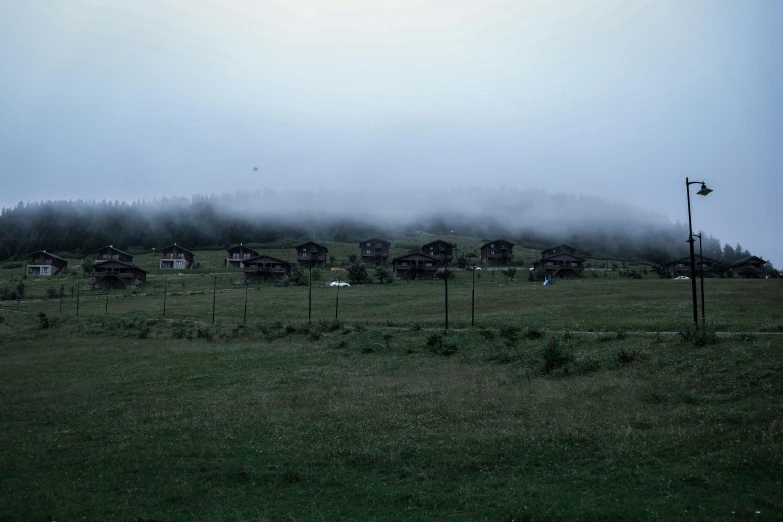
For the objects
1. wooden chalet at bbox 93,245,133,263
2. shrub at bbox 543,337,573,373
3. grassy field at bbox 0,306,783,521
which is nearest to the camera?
grassy field at bbox 0,306,783,521

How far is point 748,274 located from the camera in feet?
352

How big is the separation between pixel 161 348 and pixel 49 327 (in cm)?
2170

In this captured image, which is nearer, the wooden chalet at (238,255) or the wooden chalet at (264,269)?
the wooden chalet at (264,269)

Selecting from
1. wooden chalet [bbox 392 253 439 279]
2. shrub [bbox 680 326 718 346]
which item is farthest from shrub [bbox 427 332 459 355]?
wooden chalet [bbox 392 253 439 279]

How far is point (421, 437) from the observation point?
16078mm

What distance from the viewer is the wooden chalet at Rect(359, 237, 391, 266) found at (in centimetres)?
13638

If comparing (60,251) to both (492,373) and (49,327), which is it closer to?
(49,327)

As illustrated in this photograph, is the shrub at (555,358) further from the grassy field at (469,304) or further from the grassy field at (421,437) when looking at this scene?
the grassy field at (469,304)

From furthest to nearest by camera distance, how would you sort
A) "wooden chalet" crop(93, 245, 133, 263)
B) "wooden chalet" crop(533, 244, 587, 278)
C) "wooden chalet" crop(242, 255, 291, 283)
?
"wooden chalet" crop(93, 245, 133, 263) < "wooden chalet" crop(242, 255, 291, 283) < "wooden chalet" crop(533, 244, 587, 278)

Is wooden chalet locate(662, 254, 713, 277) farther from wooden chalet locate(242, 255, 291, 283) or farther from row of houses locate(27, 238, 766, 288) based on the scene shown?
wooden chalet locate(242, 255, 291, 283)

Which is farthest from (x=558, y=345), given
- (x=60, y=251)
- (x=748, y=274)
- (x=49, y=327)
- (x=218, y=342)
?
(x=60, y=251)

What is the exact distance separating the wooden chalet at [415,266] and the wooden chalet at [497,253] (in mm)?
24709

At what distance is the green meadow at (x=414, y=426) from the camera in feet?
36.7

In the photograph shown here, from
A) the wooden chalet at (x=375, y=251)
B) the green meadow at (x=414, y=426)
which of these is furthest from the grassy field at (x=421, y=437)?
the wooden chalet at (x=375, y=251)
